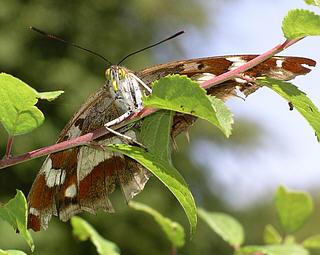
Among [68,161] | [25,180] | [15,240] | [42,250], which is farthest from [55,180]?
[25,180]

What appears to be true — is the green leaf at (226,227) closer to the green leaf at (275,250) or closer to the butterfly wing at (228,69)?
the green leaf at (275,250)

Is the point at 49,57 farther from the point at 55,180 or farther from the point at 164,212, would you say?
the point at 55,180

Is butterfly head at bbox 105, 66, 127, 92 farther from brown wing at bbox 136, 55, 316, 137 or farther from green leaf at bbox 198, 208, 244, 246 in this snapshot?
green leaf at bbox 198, 208, 244, 246

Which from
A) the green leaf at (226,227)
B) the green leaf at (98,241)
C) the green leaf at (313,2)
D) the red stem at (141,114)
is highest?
the green leaf at (313,2)

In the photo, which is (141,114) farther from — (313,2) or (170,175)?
(313,2)

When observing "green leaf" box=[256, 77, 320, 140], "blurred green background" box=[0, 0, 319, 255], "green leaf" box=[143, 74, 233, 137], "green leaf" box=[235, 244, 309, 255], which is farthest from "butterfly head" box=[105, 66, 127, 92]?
"blurred green background" box=[0, 0, 319, 255]

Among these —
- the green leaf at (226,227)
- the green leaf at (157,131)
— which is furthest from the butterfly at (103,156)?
the green leaf at (226,227)
